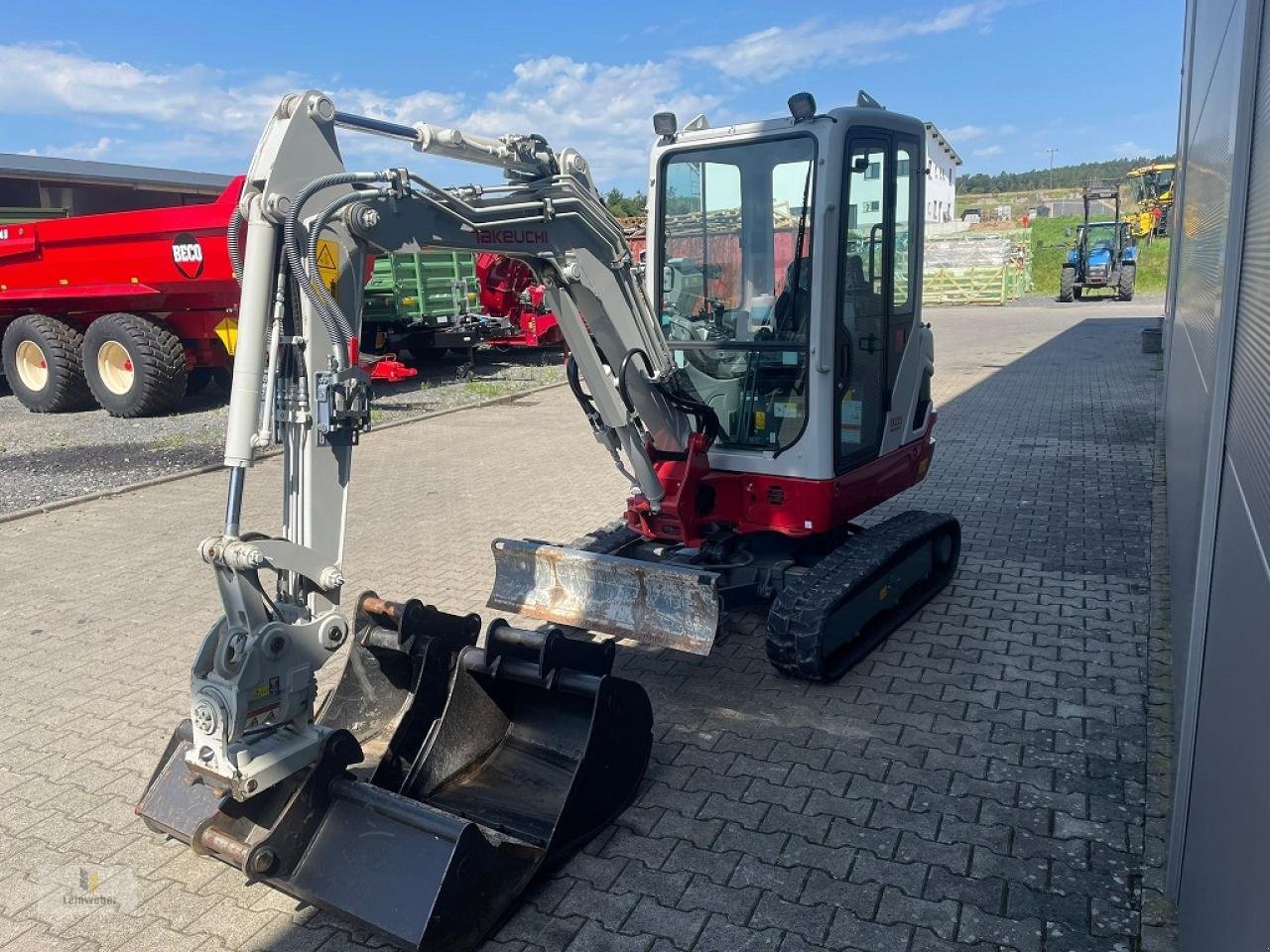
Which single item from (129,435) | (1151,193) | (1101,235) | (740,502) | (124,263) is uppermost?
(1151,193)

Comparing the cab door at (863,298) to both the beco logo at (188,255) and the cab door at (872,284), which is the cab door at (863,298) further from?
the beco logo at (188,255)

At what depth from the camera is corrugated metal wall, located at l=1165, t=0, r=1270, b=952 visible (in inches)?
72.1

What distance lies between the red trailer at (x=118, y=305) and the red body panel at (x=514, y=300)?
4560 mm

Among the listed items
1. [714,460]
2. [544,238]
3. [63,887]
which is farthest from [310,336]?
[714,460]

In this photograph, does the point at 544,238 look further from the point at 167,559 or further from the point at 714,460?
the point at 167,559

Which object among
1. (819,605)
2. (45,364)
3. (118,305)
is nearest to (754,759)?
(819,605)

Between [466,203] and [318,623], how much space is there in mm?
1729

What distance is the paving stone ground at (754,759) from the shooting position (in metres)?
3.20

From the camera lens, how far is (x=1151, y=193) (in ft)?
88.4

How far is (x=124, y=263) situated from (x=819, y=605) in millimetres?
11419

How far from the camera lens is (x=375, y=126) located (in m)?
3.60

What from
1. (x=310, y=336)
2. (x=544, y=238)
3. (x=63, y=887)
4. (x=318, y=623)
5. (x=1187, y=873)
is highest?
(x=544, y=238)

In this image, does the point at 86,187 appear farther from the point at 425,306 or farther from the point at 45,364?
the point at 425,306

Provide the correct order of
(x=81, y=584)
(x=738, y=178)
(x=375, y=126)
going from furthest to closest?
(x=81, y=584), (x=738, y=178), (x=375, y=126)
